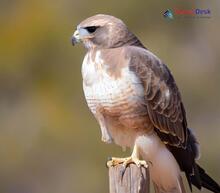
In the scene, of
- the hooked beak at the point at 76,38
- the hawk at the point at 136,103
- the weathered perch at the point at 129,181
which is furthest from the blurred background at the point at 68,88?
the weathered perch at the point at 129,181

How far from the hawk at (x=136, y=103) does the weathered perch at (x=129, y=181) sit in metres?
0.36

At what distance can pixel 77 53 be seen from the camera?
14438 millimetres

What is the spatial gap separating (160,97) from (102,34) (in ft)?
1.82

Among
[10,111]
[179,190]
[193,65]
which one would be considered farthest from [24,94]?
[179,190]

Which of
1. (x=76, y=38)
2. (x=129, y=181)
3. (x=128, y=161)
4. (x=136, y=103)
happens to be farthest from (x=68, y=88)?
(x=129, y=181)

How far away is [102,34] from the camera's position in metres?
6.84

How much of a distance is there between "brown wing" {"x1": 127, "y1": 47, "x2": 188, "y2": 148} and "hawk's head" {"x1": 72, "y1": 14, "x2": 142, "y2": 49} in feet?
0.44

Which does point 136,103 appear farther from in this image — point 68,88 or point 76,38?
point 68,88

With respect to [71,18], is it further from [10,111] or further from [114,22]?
[114,22]

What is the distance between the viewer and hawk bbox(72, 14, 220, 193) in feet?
21.6

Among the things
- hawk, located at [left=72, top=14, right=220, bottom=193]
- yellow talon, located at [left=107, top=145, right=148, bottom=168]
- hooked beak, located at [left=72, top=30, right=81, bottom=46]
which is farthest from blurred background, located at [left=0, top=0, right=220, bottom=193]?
yellow talon, located at [left=107, top=145, right=148, bottom=168]

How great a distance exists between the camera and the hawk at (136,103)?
657 centimetres

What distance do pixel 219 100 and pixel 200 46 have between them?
0.92 meters

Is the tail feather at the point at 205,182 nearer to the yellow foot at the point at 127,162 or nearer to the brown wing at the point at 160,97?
the brown wing at the point at 160,97
